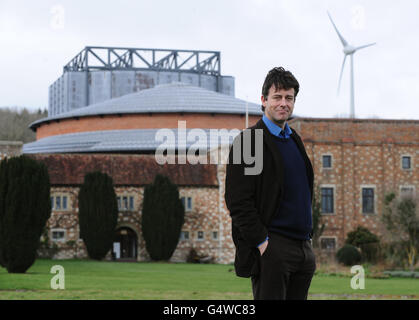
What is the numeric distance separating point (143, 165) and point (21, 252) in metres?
18.7

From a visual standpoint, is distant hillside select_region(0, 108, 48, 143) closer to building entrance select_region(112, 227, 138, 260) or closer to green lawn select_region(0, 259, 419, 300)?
building entrance select_region(112, 227, 138, 260)

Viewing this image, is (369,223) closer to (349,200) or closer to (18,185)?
(349,200)

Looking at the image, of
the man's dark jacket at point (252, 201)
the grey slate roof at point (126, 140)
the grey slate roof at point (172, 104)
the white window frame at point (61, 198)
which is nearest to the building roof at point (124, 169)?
the white window frame at point (61, 198)

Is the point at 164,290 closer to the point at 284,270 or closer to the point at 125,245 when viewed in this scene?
the point at 284,270

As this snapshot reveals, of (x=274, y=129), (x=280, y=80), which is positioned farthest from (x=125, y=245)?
(x=280, y=80)

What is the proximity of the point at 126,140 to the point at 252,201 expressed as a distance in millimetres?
49926

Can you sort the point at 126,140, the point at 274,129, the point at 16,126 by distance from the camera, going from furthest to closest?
the point at 16,126 → the point at 126,140 → the point at 274,129

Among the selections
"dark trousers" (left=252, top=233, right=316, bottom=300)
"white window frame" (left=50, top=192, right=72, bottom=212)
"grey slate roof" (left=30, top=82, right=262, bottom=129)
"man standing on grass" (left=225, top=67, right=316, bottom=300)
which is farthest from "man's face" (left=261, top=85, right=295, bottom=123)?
"grey slate roof" (left=30, top=82, right=262, bottom=129)

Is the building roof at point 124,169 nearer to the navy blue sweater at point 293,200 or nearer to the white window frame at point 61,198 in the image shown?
the white window frame at point 61,198

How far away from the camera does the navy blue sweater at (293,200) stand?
469 centimetres

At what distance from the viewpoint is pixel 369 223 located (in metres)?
43.8

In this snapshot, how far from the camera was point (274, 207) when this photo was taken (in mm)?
4668
